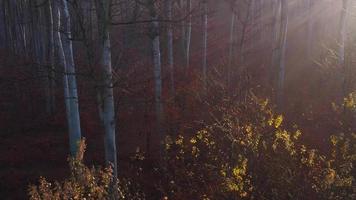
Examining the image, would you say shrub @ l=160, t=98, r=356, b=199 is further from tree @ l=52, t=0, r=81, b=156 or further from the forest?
tree @ l=52, t=0, r=81, b=156

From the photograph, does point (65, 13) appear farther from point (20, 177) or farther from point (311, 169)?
point (311, 169)

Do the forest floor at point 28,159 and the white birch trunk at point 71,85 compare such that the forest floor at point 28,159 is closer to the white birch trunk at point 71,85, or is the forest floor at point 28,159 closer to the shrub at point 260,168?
the white birch trunk at point 71,85

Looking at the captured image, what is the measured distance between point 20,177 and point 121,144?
3.88 meters

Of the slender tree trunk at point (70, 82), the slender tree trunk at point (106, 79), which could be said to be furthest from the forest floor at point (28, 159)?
the slender tree trunk at point (106, 79)

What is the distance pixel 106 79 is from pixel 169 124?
280 inches

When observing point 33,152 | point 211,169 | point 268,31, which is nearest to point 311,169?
point 211,169

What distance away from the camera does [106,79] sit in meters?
7.66

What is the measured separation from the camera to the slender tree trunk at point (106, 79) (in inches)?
287

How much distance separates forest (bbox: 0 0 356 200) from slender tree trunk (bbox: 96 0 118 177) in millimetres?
20

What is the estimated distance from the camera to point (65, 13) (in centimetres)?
1234

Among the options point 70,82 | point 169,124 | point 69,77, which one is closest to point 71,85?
point 70,82

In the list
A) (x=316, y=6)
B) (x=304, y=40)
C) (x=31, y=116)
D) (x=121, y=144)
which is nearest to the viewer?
(x=121, y=144)

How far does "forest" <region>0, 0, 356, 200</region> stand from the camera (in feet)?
25.6

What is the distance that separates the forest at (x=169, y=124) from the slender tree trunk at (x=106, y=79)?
0.02m
